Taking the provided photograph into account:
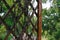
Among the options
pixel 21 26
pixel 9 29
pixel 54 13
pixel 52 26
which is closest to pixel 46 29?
pixel 52 26

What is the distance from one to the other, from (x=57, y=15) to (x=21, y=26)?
0.93 m

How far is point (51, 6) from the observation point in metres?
2.01

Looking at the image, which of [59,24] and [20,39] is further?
[59,24]

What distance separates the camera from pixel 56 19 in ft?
6.59

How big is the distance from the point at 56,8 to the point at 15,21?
3.35 ft

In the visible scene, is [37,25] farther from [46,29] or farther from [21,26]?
[46,29]

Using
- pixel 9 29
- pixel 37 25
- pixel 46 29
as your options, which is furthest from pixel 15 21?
pixel 46 29

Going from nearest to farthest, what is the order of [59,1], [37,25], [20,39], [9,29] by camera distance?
1. [9,29]
2. [20,39]
3. [37,25]
4. [59,1]

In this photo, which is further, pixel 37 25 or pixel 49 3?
pixel 49 3

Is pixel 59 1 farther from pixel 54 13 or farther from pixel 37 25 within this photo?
pixel 37 25

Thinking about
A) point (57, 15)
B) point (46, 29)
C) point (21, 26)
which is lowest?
point (46, 29)

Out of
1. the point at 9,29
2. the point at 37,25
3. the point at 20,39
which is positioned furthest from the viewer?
the point at 37,25

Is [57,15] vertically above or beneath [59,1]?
beneath

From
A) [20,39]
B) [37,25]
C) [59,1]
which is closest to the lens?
[20,39]
